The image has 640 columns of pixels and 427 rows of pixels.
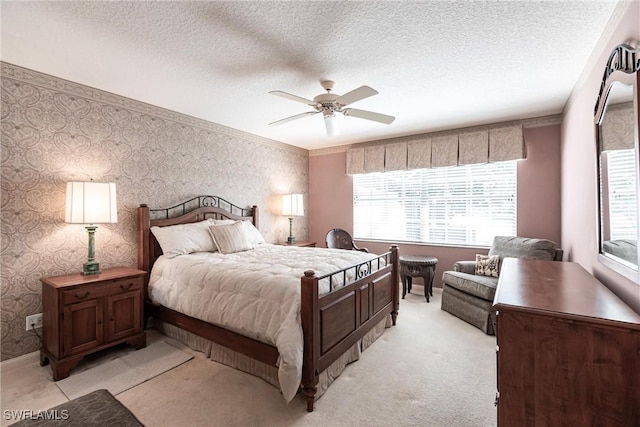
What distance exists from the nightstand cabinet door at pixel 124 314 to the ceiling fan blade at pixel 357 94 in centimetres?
270

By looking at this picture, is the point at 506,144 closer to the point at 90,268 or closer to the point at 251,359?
the point at 251,359

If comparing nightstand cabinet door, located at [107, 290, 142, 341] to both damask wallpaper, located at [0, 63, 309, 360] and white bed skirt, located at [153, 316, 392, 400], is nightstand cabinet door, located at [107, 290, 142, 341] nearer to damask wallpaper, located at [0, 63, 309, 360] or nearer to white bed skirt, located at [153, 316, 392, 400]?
white bed skirt, located at [153, 316, 392, 400]

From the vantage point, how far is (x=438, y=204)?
4.74 meters

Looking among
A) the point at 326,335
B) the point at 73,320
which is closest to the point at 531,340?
the point at 326,335

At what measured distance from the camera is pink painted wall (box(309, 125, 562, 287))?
3854 mm

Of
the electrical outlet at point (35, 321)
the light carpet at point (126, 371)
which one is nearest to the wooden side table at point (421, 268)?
the light carpet at point (126, 371)

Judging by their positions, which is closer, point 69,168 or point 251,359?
point 251,359

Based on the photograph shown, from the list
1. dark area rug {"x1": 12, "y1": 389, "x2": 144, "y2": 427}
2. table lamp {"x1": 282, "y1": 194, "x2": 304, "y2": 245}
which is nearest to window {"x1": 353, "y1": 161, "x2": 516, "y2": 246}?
table lamp {"x1": 282, "y1": 194, "x2": 304, "y2": 245}

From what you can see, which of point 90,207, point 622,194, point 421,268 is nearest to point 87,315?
point 90,207

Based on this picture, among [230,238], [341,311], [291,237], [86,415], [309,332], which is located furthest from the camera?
[291,237]

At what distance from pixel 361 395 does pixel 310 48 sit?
2.69m

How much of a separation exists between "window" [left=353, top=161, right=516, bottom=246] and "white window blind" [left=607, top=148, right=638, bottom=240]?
2.52 m

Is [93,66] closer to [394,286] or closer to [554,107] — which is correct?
[394,286]

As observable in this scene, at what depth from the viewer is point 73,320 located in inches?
95.0
